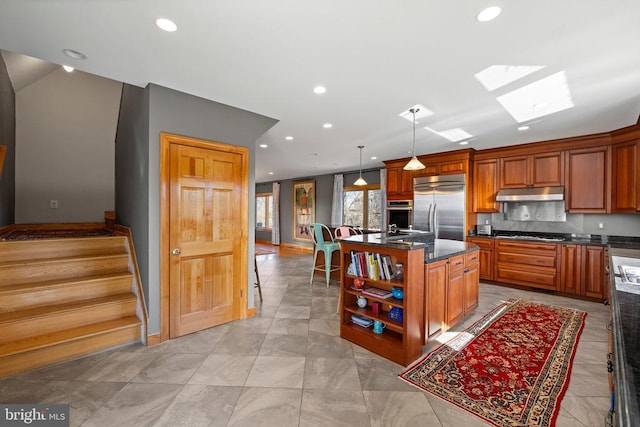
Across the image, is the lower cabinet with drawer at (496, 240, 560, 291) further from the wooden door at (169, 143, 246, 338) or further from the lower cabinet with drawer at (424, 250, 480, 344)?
the wooden door at (169, 143, 246, 338)

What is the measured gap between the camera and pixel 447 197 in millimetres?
5203

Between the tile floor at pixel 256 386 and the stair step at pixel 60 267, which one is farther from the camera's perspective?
the stair step at pixel 60 267

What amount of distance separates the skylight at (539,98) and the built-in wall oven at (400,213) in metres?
2.76

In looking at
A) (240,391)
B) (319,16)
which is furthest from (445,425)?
(319,16)

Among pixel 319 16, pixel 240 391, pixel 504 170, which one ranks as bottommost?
pixel 240 391

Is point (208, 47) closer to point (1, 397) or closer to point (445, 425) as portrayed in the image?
point (1, 397)

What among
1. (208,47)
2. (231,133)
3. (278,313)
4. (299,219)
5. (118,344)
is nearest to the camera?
(208,47)

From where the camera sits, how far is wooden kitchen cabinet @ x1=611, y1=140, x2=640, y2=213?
11.9 feet

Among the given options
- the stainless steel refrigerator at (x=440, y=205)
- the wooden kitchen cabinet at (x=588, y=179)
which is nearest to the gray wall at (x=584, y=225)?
the wooden kitchen cabinet at (x=588, y=179)

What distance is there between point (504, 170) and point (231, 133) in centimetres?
489

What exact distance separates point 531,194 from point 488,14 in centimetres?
415

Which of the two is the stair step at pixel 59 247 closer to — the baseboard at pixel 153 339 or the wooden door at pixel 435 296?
the baseboard at pixel 153 339

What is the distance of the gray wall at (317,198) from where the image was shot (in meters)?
7.99

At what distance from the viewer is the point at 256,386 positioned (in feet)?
6.60
